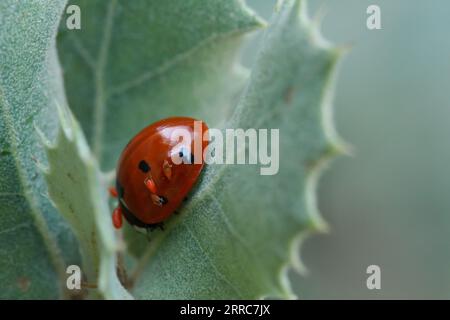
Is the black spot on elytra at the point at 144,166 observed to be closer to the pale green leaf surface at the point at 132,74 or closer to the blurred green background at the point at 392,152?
the pale green leaf surface at the point at 132,74

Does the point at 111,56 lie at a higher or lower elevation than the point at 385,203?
higher

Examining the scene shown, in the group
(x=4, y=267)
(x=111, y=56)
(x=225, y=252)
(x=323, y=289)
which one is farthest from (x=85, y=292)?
(x=323, y=289)

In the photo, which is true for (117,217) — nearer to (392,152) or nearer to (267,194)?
(267,194)

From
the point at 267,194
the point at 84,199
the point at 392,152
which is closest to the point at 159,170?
the point at 84,199

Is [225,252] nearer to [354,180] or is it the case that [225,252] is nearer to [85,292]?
[85,292]
